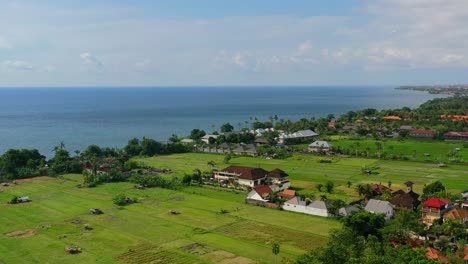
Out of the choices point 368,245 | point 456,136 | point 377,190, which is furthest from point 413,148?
point 368,245

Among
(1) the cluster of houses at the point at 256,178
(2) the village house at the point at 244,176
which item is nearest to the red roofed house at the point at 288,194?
(1) the cluster of houses at the point at 256,178

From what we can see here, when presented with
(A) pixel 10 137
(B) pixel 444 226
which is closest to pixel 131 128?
(A) pixel 10 137

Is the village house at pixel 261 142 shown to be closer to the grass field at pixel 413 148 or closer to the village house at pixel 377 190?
the grass field at pixel 413 148

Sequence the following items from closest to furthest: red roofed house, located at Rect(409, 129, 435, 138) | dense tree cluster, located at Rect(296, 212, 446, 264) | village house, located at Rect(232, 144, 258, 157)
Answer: dense tree cluster, located at Rect(296, 212, 446, 264) < village house, located at Rect(232, 144, 258, 157) < red roofed house, located at Rect(409, 129, 435, 138)

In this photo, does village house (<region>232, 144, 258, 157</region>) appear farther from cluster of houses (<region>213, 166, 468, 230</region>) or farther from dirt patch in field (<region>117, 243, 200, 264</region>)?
dirt patch in field (<region>117, 243, 200, 264</region>)

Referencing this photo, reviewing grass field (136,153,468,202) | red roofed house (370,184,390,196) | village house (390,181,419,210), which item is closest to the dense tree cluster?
village house (390,181,419,210)

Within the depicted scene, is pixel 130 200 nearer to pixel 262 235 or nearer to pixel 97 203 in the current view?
pixel 97 203
